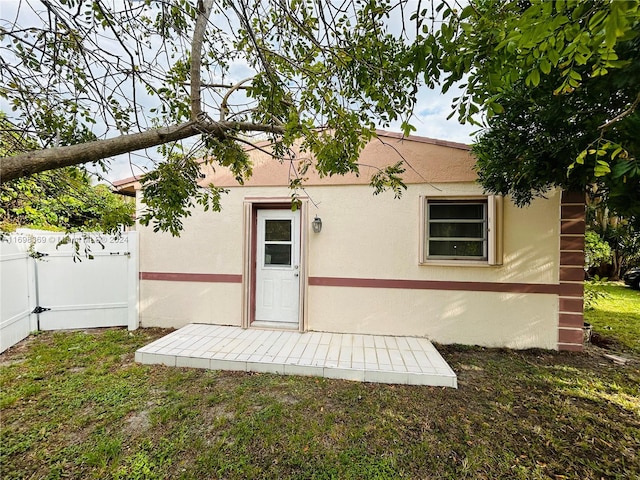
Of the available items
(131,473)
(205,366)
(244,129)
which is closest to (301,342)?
(205,366)

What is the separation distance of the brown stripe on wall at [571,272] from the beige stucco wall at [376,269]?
0.30 feet

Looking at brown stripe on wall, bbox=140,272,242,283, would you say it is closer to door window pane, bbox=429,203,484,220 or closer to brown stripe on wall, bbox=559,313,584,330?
door window pane, bbox=429,203,484,220

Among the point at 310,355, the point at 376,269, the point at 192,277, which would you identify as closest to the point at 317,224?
the point at 376,269

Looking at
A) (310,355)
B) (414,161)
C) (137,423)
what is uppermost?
(414,161)

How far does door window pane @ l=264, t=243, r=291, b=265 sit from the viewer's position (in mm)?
4543

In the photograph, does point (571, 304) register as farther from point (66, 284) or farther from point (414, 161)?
point (66, 284)

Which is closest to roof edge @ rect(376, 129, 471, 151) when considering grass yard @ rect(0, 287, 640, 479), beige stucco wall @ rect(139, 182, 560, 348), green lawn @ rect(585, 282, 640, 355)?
beige stucco wall @ rect(139, 182, 560, 348)

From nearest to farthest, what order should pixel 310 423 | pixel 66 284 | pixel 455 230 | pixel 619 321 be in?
pixel 310 423 → pixel 455 230 → pixel 66 284 → pixel 619 321

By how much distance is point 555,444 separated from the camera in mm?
2133

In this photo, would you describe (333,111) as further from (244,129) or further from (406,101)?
(244,129)

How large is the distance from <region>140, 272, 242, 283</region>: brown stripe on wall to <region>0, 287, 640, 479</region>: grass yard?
4.74ft

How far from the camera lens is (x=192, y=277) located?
4578mm

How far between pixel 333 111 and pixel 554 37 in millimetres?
1388

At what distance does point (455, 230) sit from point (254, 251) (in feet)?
10.4
